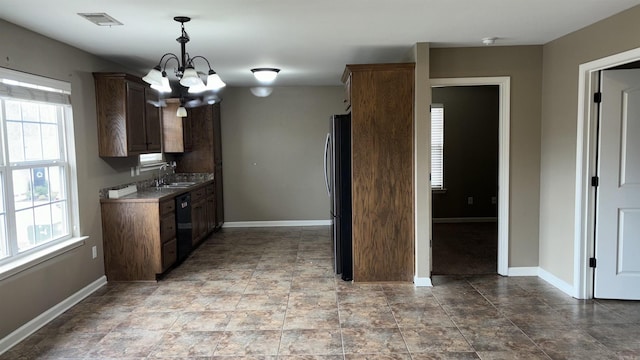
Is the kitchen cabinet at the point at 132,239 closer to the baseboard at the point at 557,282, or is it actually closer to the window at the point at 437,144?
the baseboard at the point at 557,282

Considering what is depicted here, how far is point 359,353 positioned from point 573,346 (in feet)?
4.80

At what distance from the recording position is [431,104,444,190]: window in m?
7.34

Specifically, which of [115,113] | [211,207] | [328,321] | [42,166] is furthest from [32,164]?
[211,207]

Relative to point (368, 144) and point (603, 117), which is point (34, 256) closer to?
point (368, 144)

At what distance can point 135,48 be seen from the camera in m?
4.20

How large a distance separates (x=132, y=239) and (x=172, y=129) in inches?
85.2

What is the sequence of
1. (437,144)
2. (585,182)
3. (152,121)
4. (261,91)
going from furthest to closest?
(437,144) < (261,91) < (152,121) < (585,182)

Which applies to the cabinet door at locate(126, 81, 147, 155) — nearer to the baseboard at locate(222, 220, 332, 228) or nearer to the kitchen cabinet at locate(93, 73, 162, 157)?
the kitchen cabinet at locate(93, 73, 162, 157)

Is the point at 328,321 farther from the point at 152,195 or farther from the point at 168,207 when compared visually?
the point at 152,195

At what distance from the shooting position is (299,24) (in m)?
3.45

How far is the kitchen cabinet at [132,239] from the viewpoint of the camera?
14.7ft

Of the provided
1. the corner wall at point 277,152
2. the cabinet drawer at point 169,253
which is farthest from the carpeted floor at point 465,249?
the cabinet drawer at point 169,253

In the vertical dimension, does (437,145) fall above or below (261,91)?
below

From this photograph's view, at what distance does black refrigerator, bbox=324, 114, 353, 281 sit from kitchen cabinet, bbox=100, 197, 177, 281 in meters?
1.84
